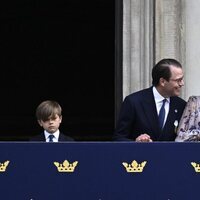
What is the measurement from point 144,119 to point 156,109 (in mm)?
130

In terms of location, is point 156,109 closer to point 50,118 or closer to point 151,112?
point 151,112

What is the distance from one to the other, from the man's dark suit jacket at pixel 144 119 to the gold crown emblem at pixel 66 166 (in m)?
0.70

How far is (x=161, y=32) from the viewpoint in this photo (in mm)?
8562

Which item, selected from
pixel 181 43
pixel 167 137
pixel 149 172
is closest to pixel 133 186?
pixel 149 172

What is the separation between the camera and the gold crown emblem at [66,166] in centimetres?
627

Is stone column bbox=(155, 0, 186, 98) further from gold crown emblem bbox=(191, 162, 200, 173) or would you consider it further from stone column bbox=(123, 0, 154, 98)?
gold crown emblem bbox=(191, 162, 200, 173)

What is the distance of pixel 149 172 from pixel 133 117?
0.76 metres

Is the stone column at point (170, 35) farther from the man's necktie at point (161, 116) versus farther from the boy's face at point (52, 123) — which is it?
the boy's face at point (52, 123)

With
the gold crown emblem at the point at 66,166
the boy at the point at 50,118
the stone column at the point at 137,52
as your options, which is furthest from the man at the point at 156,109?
the stone column at the point at 137,52

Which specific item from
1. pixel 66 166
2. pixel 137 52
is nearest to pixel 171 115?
pixel 66 166

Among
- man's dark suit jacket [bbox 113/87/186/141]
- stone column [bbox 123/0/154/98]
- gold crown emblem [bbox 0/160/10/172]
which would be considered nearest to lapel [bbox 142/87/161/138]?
man's dark suit jacket [bbox 113/87/186/141]

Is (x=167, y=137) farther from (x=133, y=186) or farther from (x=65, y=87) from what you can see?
(x=65, y=87)

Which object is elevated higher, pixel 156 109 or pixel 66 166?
pixel 156 109

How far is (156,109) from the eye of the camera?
6.95 meters
